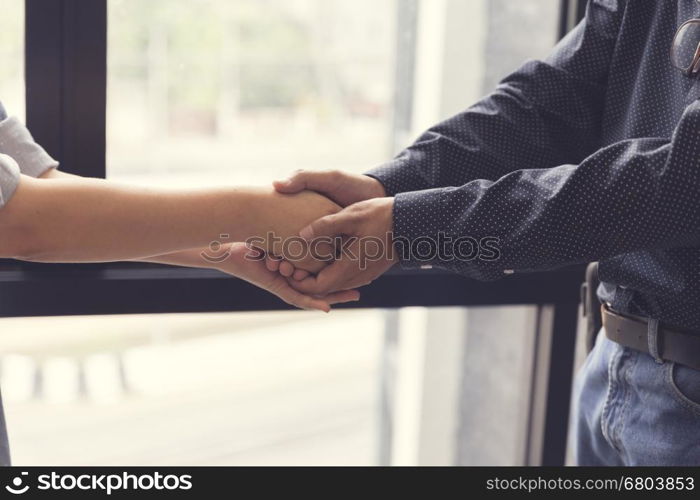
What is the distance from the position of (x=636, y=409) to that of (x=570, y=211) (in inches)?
13.5

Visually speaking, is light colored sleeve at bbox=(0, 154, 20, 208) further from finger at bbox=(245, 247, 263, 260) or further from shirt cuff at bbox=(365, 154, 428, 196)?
shirt cuff at bbox=(365, 154, 428, 196)

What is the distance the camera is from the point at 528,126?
139 centimetres

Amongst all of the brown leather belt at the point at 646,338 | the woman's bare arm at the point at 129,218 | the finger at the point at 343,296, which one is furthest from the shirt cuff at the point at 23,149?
the brown leather belt at the point at 646,338

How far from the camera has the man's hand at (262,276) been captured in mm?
1332

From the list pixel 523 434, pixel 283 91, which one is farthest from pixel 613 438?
pixel 283 91

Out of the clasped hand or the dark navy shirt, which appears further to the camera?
the clasped hand

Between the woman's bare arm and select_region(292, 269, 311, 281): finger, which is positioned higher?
the woman's bare arm

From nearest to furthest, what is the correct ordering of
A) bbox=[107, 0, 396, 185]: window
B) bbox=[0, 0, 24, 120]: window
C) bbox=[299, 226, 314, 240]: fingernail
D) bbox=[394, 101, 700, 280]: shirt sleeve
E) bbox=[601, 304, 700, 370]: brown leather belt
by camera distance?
bbox=[394, 101, 700, 280]: shirt sleeve < bbox=[601, 304, 700, 370]: brown leather belt < bbox=[299, 226, 314, 240]: fingernail < bbox=[0, 0, 24, 120]: window < bbox=[107, 0, 396, 185]: window

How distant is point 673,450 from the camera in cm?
118

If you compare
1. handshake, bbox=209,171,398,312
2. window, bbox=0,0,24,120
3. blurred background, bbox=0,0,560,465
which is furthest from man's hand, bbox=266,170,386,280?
window, bbox=0,0,24,120

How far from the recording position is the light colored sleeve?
110 centimetres

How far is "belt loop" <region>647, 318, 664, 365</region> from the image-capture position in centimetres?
120

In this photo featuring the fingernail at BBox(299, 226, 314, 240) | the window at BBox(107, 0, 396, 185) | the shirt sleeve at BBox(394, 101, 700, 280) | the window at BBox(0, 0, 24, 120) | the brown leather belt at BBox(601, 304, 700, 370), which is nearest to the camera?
the shirt sleeve at BBox(394, 101, 700, 280)

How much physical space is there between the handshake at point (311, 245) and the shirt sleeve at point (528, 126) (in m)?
0.08
